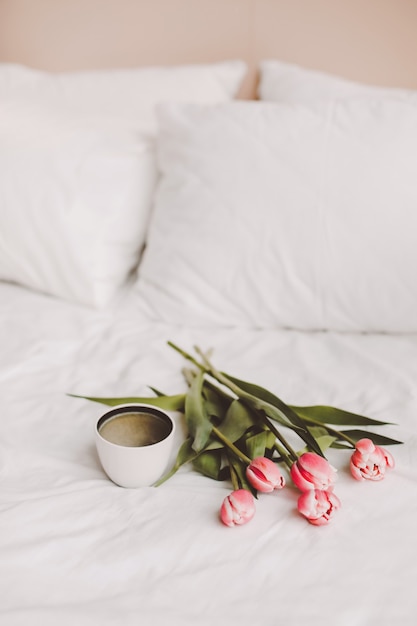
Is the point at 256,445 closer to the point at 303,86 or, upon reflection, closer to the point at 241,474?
the point at 241,474

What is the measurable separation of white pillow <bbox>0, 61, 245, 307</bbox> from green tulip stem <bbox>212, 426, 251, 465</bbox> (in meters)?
0.50

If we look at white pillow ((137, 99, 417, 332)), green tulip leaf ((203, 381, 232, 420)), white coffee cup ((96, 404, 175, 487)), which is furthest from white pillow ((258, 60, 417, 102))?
white coffee cup ((96, 404, 175, 487))

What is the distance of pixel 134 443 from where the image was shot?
0.75 meters

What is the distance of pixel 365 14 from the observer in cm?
137

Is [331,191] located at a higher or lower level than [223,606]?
higher

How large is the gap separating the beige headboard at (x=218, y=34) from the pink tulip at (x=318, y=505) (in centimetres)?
108

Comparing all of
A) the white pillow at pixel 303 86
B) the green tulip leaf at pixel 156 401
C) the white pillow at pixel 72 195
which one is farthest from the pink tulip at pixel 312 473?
the white pillow at pixel 303 86

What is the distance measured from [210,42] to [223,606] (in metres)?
1.32

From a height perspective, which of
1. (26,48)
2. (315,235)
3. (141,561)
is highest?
(26,48)

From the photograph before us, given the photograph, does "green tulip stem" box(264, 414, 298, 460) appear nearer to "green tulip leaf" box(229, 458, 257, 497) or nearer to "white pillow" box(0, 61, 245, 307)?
"green tulip leaf" box(229, 458, 257, 497)

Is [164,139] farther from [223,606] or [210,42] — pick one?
[223,606]

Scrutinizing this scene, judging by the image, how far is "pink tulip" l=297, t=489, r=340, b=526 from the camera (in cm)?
65

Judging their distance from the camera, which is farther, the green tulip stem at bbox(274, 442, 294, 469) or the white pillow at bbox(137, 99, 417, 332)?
the white pillow at bbox(137, 99, 417, 332)

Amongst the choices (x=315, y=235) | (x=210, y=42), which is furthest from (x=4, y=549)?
(x=210, y=42)
